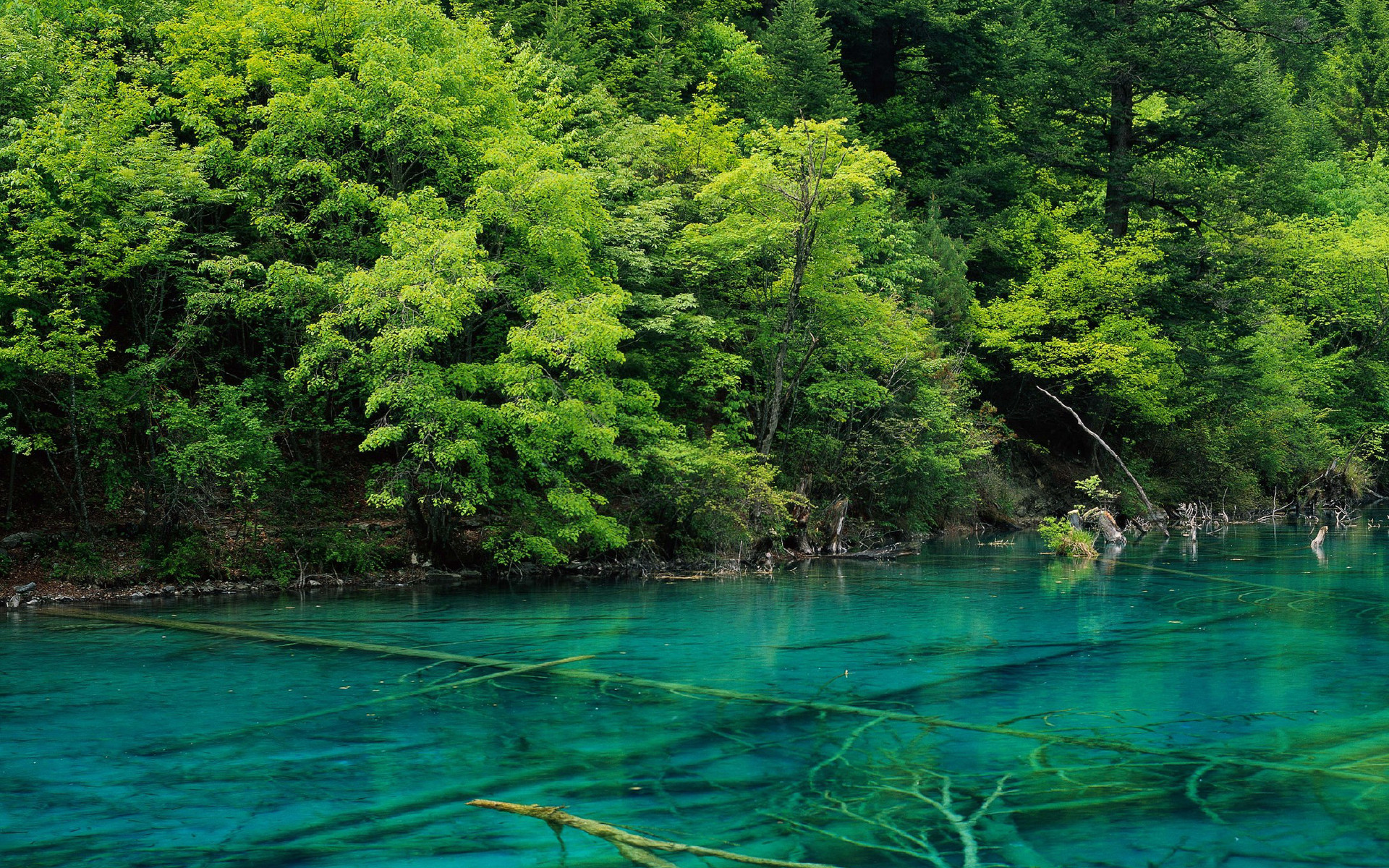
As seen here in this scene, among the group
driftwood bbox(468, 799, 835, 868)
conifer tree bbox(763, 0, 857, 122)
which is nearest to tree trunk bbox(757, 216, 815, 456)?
conifer tree bbox(763, 0, 857, 122)

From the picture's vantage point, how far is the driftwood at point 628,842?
556cm

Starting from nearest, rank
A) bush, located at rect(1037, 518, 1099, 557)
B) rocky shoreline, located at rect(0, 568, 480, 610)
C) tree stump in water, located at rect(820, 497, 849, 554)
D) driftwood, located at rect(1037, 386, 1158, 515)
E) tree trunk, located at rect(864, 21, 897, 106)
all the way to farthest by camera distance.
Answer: rocky shoreline, located at rect(0, 568, 480, 610), bush, located at rect(1037, 518, 1099, 557), tree stump in water, located at rect(820, 497, 849, 554), driftwood, located at rect(1037, 386, 1158, 515), tree trunk, located at rect(864, 21, 897, 106)

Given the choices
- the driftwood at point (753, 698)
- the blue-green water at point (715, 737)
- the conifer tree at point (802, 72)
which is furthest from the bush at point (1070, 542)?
the driftwood at point (753, 698)

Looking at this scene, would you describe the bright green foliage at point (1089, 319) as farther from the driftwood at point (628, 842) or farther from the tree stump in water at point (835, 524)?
the driftwood at point (628, 842)

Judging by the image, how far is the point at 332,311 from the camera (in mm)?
16984

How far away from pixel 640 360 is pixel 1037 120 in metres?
20.7

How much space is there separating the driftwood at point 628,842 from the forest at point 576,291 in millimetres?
10498

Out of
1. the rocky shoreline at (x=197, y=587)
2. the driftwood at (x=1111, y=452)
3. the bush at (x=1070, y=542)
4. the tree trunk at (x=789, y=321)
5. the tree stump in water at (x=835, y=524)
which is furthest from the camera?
the driftwood at (x=1111, y=452)

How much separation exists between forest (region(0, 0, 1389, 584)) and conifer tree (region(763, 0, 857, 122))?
14 cm

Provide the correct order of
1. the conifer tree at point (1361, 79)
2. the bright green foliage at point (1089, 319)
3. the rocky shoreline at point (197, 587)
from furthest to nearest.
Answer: the conifer tree at point (1361, 79) < the bright green foliage at point (1089, 319) < the rocky shoreline at point (197, 587)

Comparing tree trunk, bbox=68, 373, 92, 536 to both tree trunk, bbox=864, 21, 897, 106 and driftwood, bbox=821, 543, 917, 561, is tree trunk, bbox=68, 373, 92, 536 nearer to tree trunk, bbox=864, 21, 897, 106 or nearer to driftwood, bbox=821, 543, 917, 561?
driftwood, bbox=821, 543, 917, 561

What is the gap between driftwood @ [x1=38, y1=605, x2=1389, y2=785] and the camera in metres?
7.41

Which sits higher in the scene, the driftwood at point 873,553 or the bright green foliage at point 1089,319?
the bright green foliage at point 1089,319

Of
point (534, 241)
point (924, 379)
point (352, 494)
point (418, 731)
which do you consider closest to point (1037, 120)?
point (924, 379)
